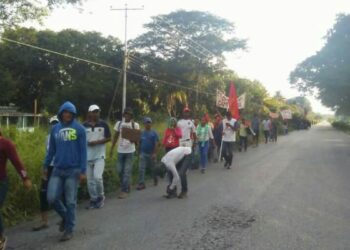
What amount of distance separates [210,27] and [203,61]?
15.5 ft

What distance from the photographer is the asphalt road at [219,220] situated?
620 cm

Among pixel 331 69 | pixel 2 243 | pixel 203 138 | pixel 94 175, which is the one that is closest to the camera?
pixel 2 243

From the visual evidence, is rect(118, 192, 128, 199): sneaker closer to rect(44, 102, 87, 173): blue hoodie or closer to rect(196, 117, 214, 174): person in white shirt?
rect(44, 102, 87, 173): blue hoodie

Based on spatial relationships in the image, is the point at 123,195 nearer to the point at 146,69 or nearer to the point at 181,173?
the point at 181,173

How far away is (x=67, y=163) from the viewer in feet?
20.7

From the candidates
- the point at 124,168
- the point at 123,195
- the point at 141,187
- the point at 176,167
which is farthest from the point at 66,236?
the point at 141,187

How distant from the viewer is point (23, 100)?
57.3 meters

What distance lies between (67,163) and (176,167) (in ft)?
11.9

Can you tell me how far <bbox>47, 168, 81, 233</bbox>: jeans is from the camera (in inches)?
248

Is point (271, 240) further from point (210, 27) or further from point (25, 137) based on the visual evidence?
point (210, 27)

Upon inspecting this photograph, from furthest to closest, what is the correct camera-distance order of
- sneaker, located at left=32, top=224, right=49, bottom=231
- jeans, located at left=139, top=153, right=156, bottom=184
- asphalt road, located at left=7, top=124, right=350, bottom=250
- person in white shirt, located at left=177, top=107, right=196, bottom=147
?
person in white shirt, located at left=177, top=107, right=196, bottom=147
jeans, located at left=139, top=153, right=156, bottom=184
sneaker, located at left=32, top=224, right=49, bottom=231
asphalt road, located at left=7, top=124, right=350, bottom=250

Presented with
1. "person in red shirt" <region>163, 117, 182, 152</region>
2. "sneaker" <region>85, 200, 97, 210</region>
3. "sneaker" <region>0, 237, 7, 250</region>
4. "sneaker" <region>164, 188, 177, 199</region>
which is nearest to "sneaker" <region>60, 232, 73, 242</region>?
"sneaker" <region>0, 237, 7, 250</region>

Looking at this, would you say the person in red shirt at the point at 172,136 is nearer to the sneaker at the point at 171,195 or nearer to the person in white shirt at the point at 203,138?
the sneaker at the point at 171,195

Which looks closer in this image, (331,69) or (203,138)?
(203,138)
